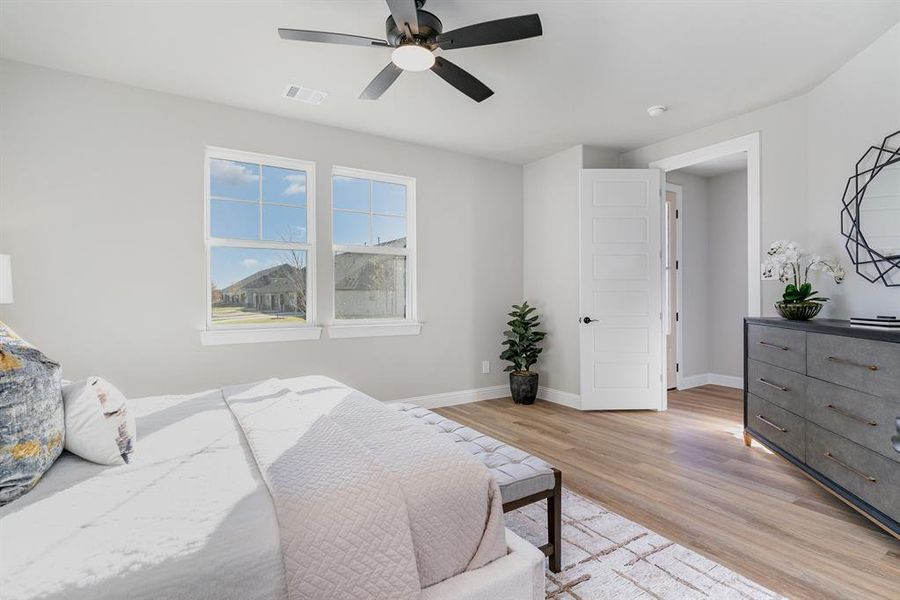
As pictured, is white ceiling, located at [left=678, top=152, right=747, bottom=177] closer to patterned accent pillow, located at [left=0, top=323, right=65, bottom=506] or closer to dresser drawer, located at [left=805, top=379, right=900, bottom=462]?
dresser drawer, located at [left=805, top=379, right=900, bottom=462]

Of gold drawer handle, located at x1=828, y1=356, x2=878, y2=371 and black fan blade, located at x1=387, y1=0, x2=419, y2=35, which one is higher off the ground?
black fan blade, located at x1=387, y1=0, x2=419, y2=35

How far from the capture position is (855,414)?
2.13m

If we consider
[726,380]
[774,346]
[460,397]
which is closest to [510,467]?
[774,346]

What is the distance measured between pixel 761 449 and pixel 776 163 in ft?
7.17

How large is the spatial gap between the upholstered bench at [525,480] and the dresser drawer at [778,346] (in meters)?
1.82

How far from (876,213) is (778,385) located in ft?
3.85

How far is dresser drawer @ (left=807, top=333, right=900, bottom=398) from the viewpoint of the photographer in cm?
196

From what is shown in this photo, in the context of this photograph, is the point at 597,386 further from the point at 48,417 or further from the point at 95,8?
the point at 95,8

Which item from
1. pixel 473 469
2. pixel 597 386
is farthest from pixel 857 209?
pixel 473 469

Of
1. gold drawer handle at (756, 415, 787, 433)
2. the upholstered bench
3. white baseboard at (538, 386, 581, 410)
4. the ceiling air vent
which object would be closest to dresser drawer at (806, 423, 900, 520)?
gold drawer handle at (756, 415, 787, 433)

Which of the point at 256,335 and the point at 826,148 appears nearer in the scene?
the point at 826,148

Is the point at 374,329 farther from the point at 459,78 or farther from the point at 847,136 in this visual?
the point at 847,136

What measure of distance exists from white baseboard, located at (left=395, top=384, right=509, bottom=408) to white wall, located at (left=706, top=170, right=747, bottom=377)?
285cm

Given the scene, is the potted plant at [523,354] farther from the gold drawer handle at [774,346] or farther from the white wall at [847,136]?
the white wall at [847,136]
